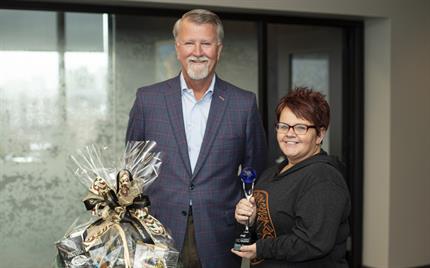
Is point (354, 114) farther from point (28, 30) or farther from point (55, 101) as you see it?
point (28, 30)

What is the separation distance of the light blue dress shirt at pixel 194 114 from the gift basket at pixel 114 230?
1.61 feet

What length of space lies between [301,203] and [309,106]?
318 millimetres

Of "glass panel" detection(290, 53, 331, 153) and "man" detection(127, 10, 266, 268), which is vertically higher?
"glass panel" detection(290, 53, 331, 153)

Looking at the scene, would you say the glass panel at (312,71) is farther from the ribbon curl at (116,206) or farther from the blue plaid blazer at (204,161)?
the ribbon curl at (116,206)

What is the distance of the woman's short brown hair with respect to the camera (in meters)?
2.15

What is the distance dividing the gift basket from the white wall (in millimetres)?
3250

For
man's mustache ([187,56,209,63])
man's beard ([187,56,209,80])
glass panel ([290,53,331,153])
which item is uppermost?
glass panel ([290,53,331,153])

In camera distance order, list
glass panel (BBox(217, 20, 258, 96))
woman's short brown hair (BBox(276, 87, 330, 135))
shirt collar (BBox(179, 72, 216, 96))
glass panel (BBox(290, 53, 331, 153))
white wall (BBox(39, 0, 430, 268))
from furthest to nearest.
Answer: glass panel (BBox(290, 53, 331, 153))
white wall (BBox(39, 0, 430, 268))
glass panel (BBox(217, 20, 258, 96))
shirt collar (BBox(179, 72, 216, 96))
woman's short brown hair (BBox(276, 87, 330, 135))

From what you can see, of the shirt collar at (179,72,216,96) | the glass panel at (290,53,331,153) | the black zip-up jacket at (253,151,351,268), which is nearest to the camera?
the black zip-up jacket at (253,151,351,268)

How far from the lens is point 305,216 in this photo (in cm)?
205

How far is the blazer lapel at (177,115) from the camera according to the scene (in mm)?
2486

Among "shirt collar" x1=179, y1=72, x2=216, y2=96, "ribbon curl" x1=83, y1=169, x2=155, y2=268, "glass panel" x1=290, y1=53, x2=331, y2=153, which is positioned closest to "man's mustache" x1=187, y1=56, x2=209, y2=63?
"shirt collar" x1=179, y1=72, x2=216, y2=96

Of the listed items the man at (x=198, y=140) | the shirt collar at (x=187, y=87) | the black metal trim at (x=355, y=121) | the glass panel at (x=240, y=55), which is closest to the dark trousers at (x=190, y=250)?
the man at (x=198, y=140)

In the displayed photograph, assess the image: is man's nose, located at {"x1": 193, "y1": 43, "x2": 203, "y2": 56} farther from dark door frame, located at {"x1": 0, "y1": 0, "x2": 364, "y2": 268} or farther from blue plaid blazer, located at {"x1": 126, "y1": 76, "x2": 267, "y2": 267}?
dark door frame, located at {"x1": 0, "y1": 0, "x2": 364, "y2": 268}
